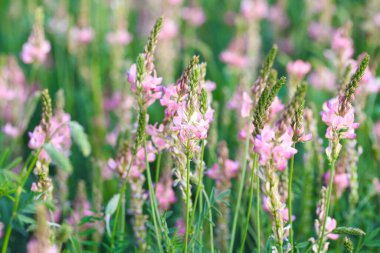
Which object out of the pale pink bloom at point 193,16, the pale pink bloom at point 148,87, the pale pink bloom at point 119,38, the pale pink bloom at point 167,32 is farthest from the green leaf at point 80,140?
the pale pink bloom at point 193,16

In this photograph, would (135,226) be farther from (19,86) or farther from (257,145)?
(19,86)

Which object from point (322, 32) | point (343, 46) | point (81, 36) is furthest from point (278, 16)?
point (343, 46)

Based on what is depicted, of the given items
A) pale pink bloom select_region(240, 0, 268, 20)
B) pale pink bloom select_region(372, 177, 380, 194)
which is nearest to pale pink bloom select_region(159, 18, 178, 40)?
pale pink bloom select_region(240, 0, 268, 20)

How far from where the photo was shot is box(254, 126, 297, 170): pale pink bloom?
5.28ft

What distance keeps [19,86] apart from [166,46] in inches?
40.8

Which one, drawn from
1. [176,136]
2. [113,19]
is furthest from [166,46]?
[176,136]

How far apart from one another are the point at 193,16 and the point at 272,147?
3.44m

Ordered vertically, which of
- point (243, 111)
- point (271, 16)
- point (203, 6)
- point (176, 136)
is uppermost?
point (203, 6)

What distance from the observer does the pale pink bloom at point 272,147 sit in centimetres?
161

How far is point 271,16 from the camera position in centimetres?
521

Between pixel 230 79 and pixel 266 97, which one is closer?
pixel 266 97

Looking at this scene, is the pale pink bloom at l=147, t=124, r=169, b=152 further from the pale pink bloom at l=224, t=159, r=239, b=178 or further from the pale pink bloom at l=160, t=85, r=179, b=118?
the pale pink bloom at l=224, t=159, r=239, b=178

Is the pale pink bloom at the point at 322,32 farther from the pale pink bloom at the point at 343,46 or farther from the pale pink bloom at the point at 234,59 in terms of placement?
the pale pink bloom at the point at 343,46

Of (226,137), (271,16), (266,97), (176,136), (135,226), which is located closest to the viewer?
(266,97)
